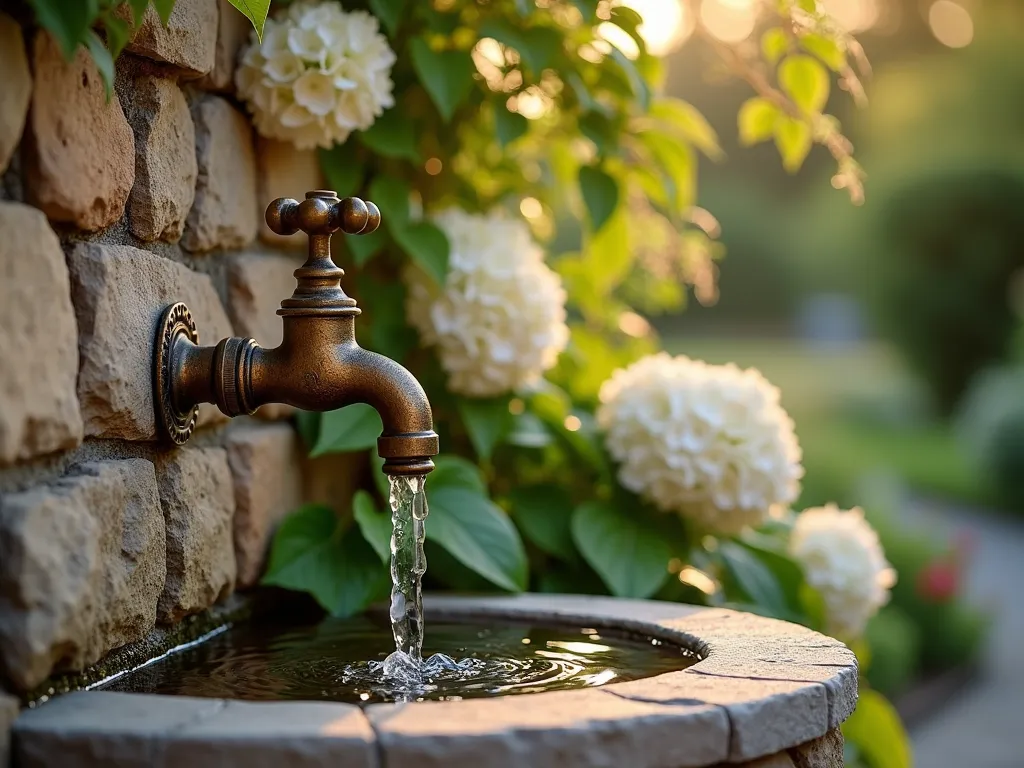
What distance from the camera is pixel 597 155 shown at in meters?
2.05

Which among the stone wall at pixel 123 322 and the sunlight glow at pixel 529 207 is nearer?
the stone wall at pixel 123 322

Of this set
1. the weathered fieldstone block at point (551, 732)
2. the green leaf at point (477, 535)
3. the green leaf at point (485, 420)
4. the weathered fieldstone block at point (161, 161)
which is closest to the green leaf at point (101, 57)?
the weathered fieldstone block at point (161, 161)

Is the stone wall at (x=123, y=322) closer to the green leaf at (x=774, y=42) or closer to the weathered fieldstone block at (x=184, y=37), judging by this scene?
the weathered fieldstone block at (x=184, y=37)

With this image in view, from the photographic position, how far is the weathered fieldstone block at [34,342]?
40.3 inches

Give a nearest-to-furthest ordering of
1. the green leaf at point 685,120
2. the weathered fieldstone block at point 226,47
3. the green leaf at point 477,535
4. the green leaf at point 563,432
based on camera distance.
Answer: the weathered fieldstone block at point 226,47 < the green leaf at point 477,535 < the green leaf at point 563,432 < the green leaf at point 685,120

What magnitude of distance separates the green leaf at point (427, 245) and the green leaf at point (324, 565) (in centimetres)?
38

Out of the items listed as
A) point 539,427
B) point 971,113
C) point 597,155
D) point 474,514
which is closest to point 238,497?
point 474,514

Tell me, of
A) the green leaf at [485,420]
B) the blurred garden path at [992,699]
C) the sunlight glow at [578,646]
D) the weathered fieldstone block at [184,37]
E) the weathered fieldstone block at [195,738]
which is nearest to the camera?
the weathered fieldstone block at [195,738]

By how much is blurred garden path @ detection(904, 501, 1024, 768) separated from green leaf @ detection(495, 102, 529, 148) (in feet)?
7.62

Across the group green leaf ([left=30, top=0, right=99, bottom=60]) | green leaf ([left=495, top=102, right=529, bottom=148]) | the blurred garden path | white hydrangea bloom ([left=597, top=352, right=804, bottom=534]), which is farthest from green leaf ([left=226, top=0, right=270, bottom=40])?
the blurred garden path

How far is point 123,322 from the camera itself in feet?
4.14

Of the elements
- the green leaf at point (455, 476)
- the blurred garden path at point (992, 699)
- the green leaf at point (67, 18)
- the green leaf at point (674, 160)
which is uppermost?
the green leaf at point (674, 160)

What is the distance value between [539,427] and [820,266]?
1467 cm

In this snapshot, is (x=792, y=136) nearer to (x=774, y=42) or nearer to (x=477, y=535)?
(x=774, y=42)
